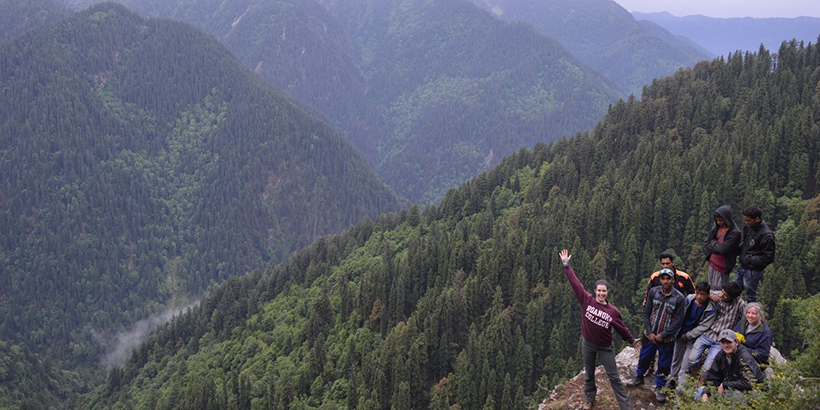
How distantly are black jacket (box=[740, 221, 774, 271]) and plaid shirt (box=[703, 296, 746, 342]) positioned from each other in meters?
2.46

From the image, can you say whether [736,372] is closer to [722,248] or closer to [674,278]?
[674,278]

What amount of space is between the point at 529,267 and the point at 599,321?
9738 cm

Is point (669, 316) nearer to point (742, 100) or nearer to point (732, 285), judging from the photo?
point (732, 285)

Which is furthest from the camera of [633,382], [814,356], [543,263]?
[543,263]

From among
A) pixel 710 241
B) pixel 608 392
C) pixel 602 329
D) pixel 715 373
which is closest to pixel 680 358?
pixel 715 373

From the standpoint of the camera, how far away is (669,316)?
2584 centimetres

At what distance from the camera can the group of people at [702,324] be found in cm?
2377

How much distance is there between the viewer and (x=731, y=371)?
939 inches

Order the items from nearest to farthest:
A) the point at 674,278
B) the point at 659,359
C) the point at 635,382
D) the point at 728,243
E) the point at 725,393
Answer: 1. the point at 725,393
2. the point at 674,278
3. the point at 659,359
4. the point at 728,243
5. the point at 635,382

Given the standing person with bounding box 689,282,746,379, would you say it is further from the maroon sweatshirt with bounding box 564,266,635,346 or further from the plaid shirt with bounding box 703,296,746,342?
the maroon sweatshirt with bounding box 564,266,635,346

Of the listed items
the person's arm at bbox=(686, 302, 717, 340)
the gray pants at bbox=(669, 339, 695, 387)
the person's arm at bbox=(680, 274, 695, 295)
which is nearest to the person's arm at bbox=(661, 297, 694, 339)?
the person's arm at bbox=(686, 302, 717, 340)

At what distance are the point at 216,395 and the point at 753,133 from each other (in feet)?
396

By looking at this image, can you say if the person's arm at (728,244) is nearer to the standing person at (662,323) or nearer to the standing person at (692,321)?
the standing person at (692,321)

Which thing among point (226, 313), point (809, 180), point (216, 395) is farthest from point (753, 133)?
point (226, 313)
